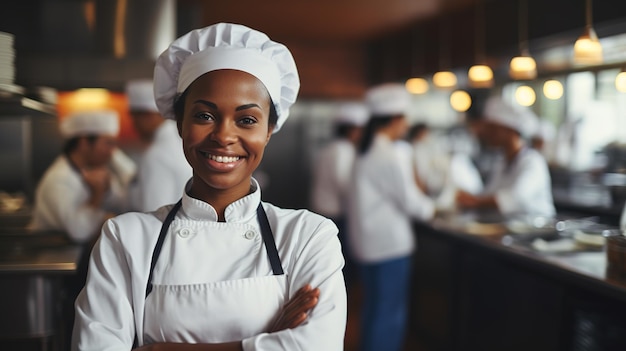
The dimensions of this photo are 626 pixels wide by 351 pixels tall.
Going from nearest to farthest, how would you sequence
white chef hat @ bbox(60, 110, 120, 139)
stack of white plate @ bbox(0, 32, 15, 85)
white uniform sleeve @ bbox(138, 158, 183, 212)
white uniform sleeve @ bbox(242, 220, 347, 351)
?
white uniform sleeve @ bbox(242, 220, 347, 351) → stack of white plate @ bbox(0, 32, 15, 85) → white uniform sleeve @ bbox(138, 158, 183, 212) → white chef hat @ bbox(60, 110, 120, 139)

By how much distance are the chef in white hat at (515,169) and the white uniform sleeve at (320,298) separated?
322 centimetres

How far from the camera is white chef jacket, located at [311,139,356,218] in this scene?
6.12m

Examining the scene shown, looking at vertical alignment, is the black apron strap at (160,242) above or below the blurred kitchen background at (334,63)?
below

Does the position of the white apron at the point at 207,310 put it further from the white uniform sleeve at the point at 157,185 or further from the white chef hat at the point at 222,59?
the white uniform sleeve at the point at 157,185

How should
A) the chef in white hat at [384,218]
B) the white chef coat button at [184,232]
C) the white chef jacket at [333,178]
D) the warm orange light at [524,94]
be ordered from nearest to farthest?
1. the white chef coat button at [184,232]
2. the chef in white hat at [384,218]
3. the warm orange light at [524,94]
4. the white chef jacket at [333,178]

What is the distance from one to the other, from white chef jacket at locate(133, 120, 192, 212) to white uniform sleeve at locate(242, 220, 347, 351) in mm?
1787

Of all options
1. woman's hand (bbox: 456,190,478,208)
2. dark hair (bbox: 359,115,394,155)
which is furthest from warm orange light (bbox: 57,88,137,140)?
woman's hand (bbox: 456,190,478,208)

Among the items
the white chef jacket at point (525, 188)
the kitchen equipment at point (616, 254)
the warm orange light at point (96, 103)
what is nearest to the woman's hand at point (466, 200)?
the white chef jacket at point (525, 188)

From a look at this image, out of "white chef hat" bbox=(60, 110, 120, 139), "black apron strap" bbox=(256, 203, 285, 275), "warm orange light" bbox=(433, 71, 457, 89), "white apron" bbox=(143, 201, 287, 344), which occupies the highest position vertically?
"warm orange light" bbox=(433, 71, 457, 89)

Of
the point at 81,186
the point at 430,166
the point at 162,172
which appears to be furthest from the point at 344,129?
the point at 162,172

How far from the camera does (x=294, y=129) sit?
296 inches

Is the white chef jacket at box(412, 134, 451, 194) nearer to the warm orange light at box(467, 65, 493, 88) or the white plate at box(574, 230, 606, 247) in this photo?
the warm orange light at box(467, 65, 493, 88)

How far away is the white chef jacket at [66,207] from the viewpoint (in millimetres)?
3385

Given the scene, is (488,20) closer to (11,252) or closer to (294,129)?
(294,129)
